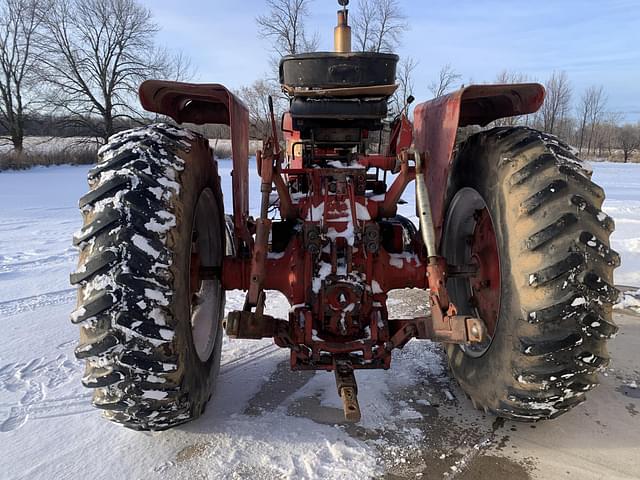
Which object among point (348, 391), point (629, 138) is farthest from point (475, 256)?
point (629, 138)

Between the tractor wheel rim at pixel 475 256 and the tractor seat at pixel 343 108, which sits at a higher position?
the tractor seat at pixel 343 108

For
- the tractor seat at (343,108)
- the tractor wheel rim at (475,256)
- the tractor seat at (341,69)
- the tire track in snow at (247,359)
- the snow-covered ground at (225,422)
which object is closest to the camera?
the snow-covered ground at (225,422)

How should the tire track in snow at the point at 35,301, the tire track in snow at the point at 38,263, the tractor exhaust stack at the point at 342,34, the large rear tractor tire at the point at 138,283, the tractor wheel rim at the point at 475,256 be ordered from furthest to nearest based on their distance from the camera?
the tire track in snow at the point at 38,263 < the tire track in snow at the point at 35,301 < the tractor exhaust stack at the point at 342,34 < the tractor wheel rim at the point at 475,256 < the large rear tractor tire at the point at 138,283

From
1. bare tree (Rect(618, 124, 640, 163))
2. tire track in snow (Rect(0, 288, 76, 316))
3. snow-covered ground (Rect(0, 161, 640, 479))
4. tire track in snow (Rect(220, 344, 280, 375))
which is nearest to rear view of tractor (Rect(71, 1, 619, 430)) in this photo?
snow-covered ground (Rect(0, 161, 640, 479))

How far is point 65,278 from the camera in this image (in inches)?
235

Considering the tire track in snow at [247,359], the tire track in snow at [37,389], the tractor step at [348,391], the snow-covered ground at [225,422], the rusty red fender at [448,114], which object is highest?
the rusty red fender at [448,114]

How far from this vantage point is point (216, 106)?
3748 millimetres

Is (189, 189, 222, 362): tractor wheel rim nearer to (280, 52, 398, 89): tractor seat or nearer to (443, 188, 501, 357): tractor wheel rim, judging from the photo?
(280, 52, 398, 89): tractor seat

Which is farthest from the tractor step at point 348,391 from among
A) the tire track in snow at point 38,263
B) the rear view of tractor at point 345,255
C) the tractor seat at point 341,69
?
the tire track in snow at point 38,263

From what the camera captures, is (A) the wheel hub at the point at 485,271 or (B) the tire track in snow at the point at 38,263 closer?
(A) the wheel hub at the point at 485,271

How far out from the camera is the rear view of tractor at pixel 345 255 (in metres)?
2.30

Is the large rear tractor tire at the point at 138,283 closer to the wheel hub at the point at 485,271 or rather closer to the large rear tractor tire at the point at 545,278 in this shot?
the large rear tractor tire at the point at 545,278

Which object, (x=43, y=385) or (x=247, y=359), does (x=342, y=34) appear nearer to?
(x=247, y=359)

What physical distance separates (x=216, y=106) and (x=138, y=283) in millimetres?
1915
